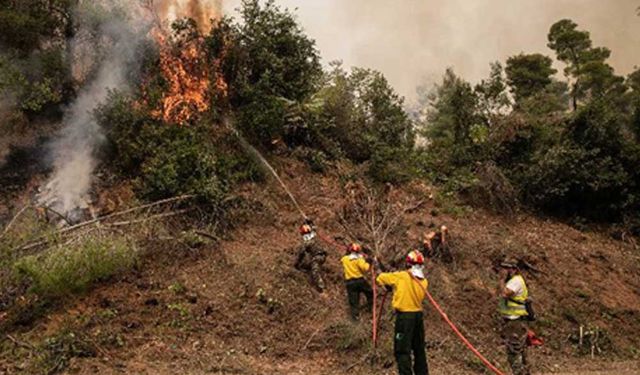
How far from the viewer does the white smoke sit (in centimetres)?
1581

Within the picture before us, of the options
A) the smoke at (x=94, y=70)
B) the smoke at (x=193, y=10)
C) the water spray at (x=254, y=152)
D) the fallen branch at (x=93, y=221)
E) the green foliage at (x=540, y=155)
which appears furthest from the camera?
the smoke at (x=193, y=10)

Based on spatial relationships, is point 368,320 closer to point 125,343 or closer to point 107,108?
point 125,343

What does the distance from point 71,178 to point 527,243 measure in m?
14.3

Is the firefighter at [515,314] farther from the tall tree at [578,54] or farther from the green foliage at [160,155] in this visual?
the tall tree at [578,54]

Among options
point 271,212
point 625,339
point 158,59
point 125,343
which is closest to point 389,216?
point 271,212

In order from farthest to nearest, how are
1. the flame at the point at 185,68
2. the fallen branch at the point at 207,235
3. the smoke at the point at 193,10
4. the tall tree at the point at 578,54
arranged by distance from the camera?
the tall tree at the point at 578,54
the smoke at the point at 193,10
the flame at the point at 185,68
the fallen branch at the point at 207,235

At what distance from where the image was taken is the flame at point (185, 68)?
17.2 metres

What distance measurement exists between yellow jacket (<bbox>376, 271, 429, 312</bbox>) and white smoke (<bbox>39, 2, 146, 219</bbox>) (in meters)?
10.9

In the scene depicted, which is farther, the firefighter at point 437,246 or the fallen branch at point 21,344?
the firefighter at point 437,246

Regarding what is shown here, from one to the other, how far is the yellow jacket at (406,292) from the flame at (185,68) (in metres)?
10.9

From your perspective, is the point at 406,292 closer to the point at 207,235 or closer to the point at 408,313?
the point at 408,313

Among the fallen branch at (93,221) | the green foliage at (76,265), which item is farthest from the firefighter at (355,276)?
the fallen branch at (93,221)

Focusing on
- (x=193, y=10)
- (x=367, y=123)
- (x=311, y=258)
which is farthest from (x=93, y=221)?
(x=367, y=123)

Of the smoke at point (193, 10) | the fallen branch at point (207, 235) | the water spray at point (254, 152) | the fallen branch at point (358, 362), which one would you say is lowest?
the fallen branch at point (358, 362)
